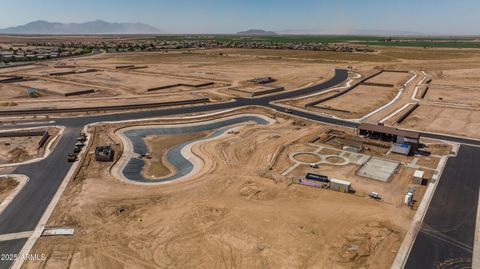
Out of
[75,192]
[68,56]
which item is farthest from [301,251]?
[68,56]

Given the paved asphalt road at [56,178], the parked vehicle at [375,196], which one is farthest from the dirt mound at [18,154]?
the parked vehicle at [375,196]

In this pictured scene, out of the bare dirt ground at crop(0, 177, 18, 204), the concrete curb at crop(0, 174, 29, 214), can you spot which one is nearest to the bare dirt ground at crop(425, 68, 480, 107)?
the concrete curb at crop(0, 174, 29, 214)

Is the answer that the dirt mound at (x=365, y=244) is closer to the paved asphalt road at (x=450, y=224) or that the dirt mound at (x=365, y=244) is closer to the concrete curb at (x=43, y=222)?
the paved asphalt road at (x=450, y=224)

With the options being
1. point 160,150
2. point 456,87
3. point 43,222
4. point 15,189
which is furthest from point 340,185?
point 456,87

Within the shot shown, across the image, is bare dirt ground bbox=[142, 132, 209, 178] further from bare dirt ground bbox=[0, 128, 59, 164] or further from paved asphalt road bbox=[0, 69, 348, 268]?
bare dirt ground bbox=[0, 128, 59, 164]

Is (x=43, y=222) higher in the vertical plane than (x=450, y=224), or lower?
lower

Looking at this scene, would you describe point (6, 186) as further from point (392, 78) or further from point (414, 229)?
point (392, 78)
